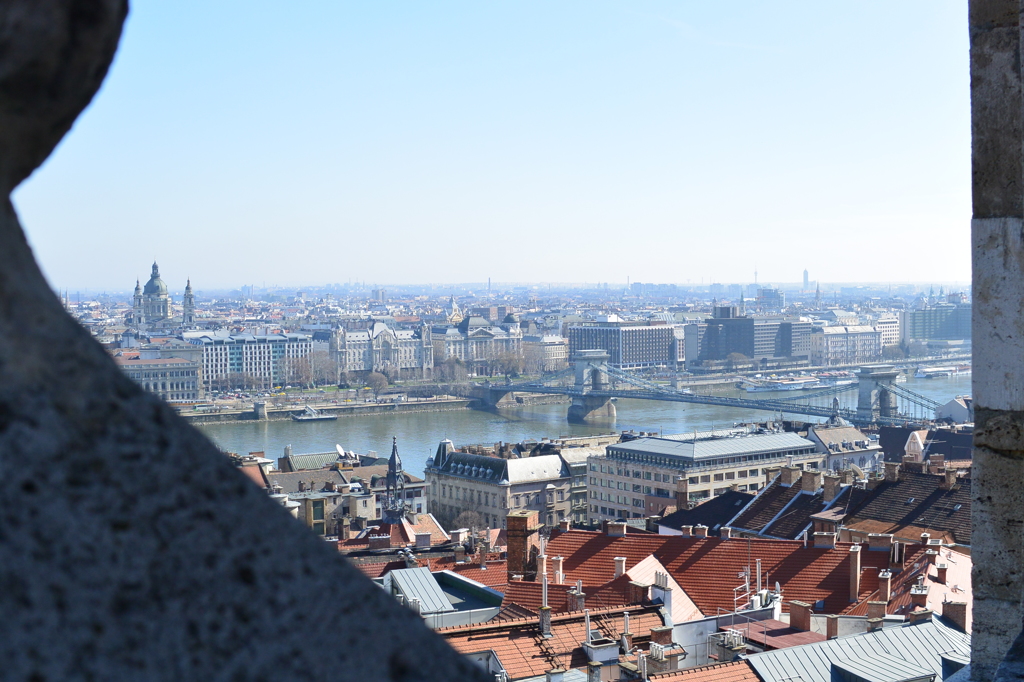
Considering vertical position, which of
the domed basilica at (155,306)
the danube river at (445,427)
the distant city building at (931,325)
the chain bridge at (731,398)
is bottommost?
the danube river at (445,427)

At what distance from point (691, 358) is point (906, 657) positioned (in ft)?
144

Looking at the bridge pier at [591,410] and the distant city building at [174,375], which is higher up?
the distant city building at [174,375]

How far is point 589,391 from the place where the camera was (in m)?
32.3

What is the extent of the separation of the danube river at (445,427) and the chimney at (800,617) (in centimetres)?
1634

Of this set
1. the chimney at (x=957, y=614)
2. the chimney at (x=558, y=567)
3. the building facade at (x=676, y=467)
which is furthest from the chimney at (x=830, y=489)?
the building facade at (x=676, y=467)

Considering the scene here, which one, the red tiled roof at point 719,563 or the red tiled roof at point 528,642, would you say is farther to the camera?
the red tiled roof at point 719,563

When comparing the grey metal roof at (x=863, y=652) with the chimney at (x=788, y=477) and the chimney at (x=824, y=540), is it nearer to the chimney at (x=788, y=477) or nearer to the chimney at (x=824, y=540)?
the chimney at (x=824, y=540)

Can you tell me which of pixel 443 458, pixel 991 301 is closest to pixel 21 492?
pixel 991 301

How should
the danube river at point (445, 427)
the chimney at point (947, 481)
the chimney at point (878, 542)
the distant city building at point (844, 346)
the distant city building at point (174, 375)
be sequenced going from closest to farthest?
1. the chimney at point (878, 542)
2. the chimney at point (947, 481)
3. the danube river at point (445, 427)
4. the distant city building at point (174, 375)
5. the distant city building at point (844, 346)

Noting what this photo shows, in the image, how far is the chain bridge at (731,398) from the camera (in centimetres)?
2689

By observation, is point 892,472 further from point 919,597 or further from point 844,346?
point 844,346

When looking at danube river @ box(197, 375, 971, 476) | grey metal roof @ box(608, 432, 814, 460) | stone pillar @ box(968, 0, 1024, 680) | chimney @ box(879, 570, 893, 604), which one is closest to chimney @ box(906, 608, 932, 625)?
chimney @ box(879, 570, 893, 604)

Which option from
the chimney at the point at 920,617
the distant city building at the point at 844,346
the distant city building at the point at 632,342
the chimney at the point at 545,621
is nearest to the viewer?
the chimney at the point at 545,621

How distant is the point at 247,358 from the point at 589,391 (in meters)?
12.6
